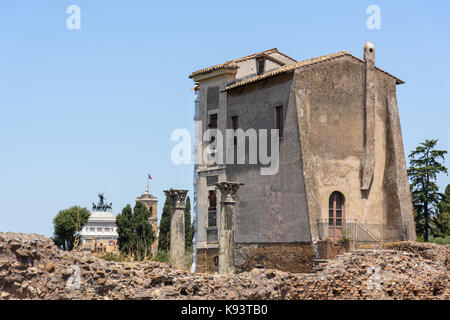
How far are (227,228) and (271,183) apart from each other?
15.9 ft

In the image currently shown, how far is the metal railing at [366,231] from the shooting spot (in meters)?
23.6

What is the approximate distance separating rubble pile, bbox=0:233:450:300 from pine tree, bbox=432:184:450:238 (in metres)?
16.2

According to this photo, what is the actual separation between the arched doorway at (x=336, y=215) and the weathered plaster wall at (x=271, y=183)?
1.45m

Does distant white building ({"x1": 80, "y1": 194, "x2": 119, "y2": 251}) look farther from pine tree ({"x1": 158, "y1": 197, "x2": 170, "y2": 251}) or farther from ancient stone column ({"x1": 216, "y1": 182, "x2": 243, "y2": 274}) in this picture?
ancient stone column ({"x1": 216, "y1": 182, "x2": 243, "y2": 274})

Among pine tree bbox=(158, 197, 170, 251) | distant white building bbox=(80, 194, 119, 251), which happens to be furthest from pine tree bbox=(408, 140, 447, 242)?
distant white building bbox=(80, 194, 119, 251)

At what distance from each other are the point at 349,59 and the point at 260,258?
373 inches

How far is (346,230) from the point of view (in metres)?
24.0

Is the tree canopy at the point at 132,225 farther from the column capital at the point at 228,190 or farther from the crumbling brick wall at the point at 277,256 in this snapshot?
the column capital at the point at 228,190

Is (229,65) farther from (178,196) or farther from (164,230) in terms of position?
(164,230)

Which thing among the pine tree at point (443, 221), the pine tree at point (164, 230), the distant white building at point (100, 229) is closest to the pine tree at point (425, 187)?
the pine tree at point (443, 221)
